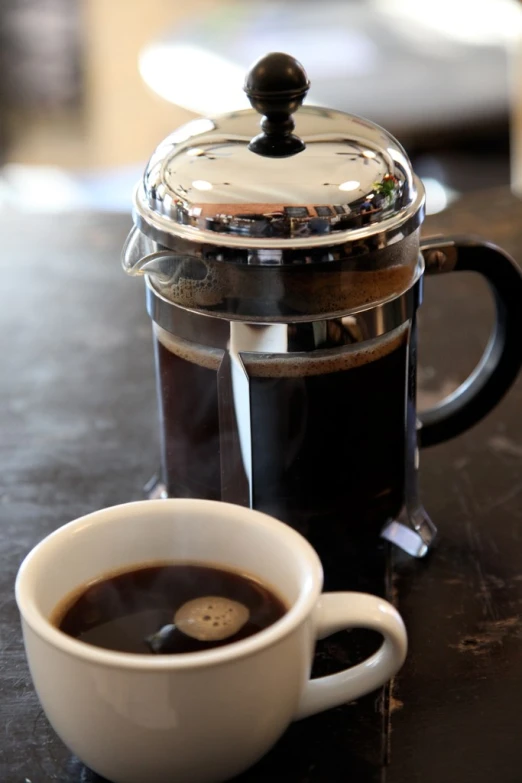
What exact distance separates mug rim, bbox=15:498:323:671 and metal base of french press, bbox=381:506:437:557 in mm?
158

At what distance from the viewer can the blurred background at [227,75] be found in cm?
212

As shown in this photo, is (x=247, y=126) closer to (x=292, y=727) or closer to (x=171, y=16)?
(x=292, y=727)

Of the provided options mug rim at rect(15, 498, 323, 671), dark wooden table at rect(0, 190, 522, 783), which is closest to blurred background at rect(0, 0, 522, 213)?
dark wooden table at rect(0, 190, 522, 783)

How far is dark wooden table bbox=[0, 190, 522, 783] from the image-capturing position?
1.60ft

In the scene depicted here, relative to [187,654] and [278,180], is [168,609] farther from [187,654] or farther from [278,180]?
[278,180]

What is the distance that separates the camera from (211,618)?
49 centimetres

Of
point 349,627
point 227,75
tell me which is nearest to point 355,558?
point 349,627

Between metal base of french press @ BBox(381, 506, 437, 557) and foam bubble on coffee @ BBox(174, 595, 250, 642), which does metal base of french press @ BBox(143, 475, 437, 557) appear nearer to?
metal base of french press @ BBox(381, 506, 437, 557)

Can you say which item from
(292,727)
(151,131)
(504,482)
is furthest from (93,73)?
(292,727)

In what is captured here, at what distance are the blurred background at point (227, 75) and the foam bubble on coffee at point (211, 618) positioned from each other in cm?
126

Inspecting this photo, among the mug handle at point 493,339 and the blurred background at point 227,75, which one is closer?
the mug handle at point 493,339

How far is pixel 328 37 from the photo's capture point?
2.31 metres

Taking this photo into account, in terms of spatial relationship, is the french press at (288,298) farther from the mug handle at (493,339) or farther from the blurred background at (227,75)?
the blurred background at (227,75)

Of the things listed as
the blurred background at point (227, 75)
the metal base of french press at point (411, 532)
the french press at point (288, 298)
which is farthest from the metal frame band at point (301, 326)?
the blurred background at point (227, 75)
